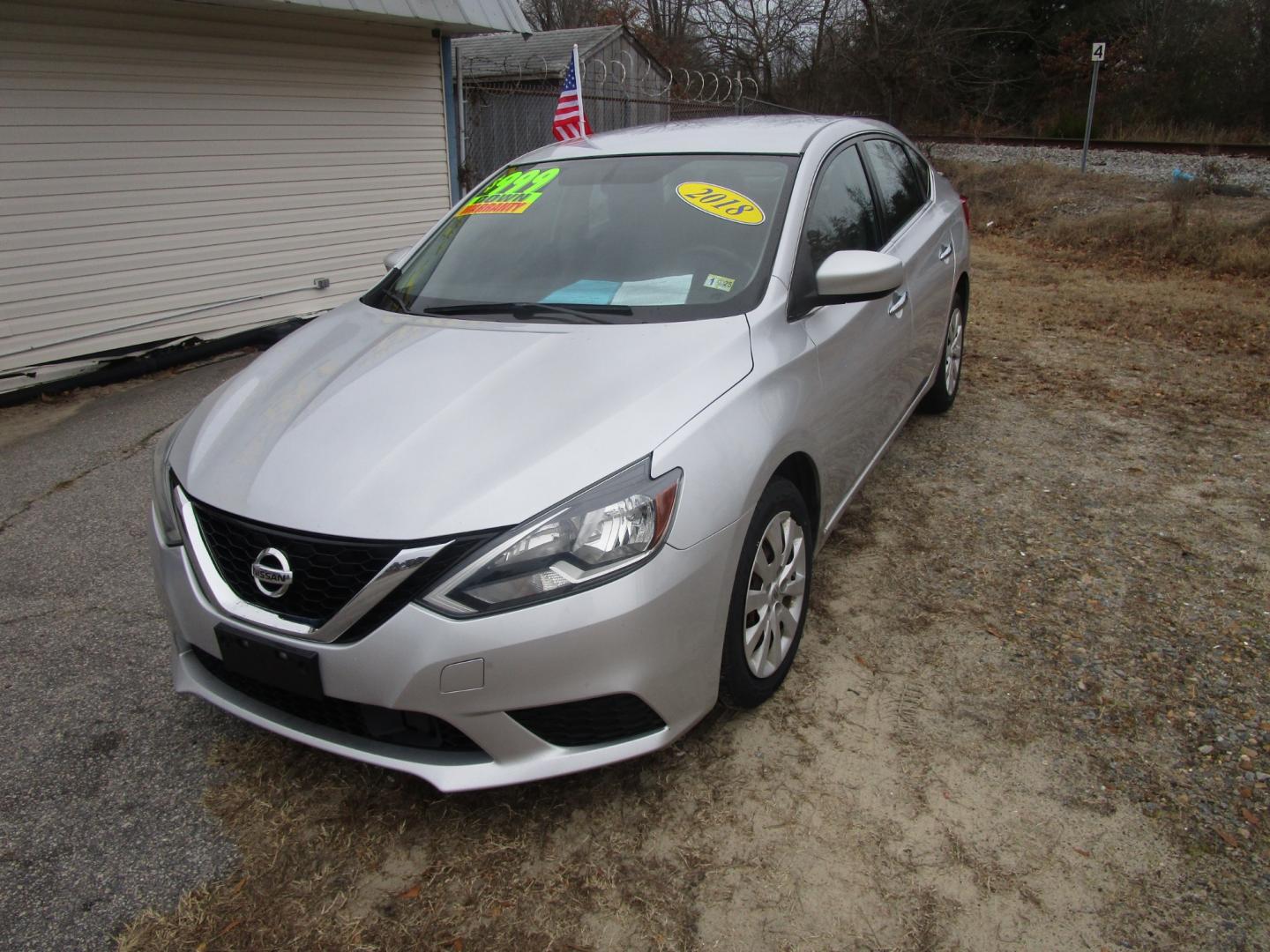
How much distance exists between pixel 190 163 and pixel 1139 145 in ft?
60.4

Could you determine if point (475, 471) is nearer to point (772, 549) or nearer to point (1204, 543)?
point (772, 549)

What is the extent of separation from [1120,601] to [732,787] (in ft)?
5.81

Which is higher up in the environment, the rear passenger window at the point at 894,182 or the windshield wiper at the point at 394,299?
the rear passenger window at the point at 894,182

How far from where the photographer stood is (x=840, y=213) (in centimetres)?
330

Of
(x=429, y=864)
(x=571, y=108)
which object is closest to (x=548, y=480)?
(x=429, y=864)

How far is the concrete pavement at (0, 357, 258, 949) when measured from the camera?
2.08 m

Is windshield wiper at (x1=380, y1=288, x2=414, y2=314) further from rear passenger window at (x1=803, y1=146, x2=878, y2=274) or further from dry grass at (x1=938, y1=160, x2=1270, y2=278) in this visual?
dry grass at (x1=938, y1=160, x2=1270, y2=278)

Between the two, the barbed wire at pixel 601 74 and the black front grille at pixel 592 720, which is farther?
the barbed wire at pixel 601 74

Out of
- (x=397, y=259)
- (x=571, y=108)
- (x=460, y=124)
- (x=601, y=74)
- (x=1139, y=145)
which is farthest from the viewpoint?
(x=601, y=74)

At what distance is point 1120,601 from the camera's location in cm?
319

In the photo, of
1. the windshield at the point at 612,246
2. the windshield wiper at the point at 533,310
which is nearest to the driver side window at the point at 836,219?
the windshield at the point at 612,246

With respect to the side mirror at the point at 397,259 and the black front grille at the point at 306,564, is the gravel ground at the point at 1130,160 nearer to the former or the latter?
the side mirror at the point at 397,259

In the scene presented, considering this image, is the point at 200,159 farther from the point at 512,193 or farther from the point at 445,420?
the point at 445,420

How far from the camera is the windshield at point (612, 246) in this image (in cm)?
277
